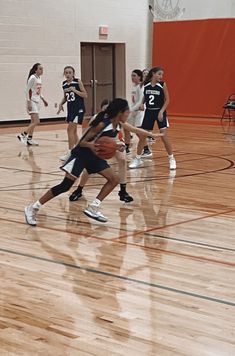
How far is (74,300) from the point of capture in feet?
14.4

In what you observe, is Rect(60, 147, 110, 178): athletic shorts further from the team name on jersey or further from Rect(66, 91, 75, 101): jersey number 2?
Rect(66, 91, 75, 101): jersey number 2

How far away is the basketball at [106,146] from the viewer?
6.49 meters

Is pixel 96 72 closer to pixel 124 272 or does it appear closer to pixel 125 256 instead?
pixel 125 256

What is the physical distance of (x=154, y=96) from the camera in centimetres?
1038

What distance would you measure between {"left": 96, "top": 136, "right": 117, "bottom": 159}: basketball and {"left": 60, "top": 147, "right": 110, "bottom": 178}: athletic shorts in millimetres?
146

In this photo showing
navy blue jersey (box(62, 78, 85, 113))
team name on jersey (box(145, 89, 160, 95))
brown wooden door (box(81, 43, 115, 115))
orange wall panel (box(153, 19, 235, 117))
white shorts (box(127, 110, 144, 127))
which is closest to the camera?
team name on jersey (box(145, 89, 160, 95))

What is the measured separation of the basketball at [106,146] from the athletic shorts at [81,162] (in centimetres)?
15

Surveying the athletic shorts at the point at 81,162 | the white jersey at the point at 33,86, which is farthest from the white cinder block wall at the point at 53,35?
the athletic shorts at the point at 81,162

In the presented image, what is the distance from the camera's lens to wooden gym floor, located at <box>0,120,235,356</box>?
3.73 metres

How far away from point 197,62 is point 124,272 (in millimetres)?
16906

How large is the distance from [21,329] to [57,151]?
9.47m

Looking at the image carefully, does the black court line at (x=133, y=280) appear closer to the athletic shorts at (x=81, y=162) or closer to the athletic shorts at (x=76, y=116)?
the athletic shorts at (x=81, y=162)

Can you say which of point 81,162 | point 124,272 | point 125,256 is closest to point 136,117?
point 81,162

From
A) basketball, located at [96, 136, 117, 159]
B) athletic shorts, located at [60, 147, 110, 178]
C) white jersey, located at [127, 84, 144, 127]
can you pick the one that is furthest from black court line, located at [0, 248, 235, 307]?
white jersey, located at [127, 84, 144, 127]
